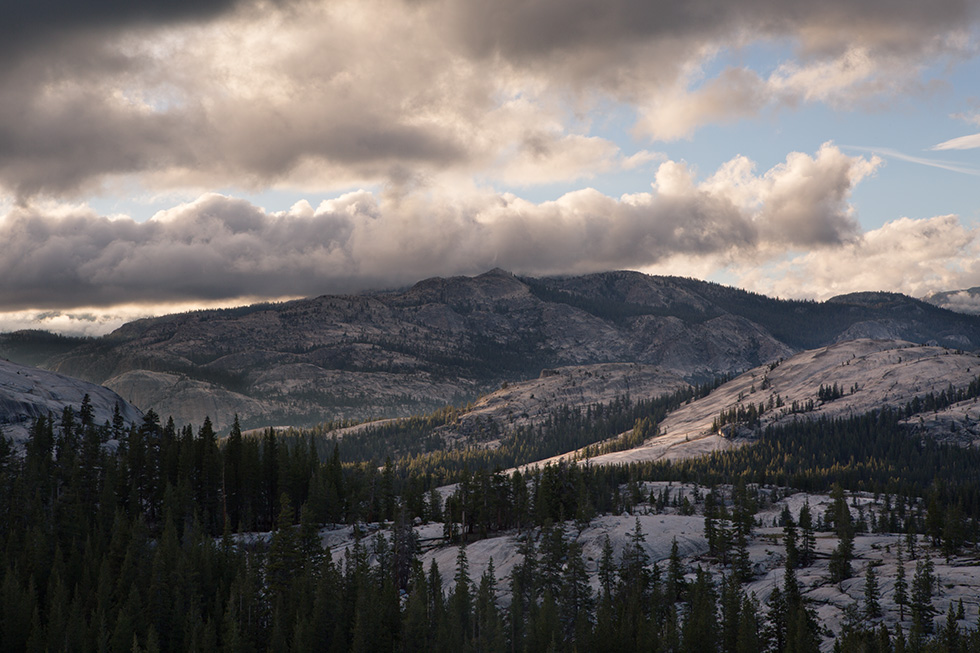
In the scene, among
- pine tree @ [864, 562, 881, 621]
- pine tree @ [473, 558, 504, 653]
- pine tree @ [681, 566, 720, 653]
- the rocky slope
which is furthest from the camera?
the rocky slope

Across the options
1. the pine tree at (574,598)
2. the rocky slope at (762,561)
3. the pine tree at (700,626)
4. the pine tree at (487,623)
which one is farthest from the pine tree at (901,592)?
the pine tree at (487,623)

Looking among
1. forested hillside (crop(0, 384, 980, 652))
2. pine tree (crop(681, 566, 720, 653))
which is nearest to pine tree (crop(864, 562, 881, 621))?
forested hillside (crop(0, 384, 980, 652))

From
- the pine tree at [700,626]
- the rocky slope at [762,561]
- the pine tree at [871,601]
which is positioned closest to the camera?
the pine tree at [700,626]

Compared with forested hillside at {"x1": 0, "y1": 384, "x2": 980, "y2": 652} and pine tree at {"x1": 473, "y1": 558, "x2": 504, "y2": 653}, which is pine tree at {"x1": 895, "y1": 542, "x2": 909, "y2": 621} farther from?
pine tree at {"x1": 473, "y1": 558, "x2": 504, "y2": 653}

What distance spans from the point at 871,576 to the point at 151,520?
13927 cm

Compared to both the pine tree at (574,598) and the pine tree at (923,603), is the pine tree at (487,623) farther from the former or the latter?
the pine tree at (923,603)

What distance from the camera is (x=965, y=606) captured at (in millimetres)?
119062

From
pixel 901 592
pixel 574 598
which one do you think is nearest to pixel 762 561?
pixel 901 592

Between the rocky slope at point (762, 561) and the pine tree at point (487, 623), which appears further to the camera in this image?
the rocky slope at point (762, 561)

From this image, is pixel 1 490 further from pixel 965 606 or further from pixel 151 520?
pixel 965 606

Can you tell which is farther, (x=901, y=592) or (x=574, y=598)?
(x=574, y=598)

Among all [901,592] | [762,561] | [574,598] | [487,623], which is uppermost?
[901,592]

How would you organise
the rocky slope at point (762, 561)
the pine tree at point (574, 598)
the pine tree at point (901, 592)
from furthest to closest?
the pine tree at point (574, 598), the rocky slope at point (762, 561), the pine tree at point (901, 592)

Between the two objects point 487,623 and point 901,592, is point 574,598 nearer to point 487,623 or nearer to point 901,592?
point 487,623
